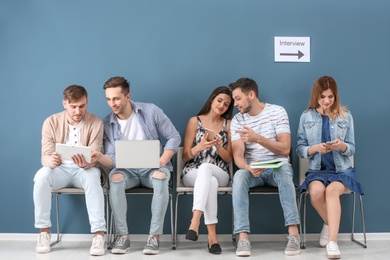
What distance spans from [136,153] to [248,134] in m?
0.78

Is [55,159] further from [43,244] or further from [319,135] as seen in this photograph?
[319,135]

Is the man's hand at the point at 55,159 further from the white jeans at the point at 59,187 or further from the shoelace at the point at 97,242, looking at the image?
the shoelace at the point at 97,242

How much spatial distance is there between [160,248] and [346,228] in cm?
151

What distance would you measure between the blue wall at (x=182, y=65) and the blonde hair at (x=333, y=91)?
0.33 metres

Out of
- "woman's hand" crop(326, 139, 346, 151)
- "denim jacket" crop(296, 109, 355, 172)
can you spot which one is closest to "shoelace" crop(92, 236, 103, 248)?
"denim jacket" crop(296, 109, 355, 172)

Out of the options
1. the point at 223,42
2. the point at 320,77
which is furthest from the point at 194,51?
the point at 320,77

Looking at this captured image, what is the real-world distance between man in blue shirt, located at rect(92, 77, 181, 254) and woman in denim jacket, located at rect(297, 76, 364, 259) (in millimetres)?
981

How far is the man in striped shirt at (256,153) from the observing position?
12.0 feet

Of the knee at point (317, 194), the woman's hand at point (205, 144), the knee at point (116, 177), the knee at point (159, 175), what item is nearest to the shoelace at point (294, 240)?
the knee at point (317, 194)

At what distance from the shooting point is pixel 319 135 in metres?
3.99

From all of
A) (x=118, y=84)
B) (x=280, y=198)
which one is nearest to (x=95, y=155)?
(x=118, y=84)

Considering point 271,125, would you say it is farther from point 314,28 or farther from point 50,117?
point 50,117

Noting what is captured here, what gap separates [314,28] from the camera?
14.3 ft

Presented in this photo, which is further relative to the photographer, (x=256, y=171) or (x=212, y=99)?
(x=212, y=99)
